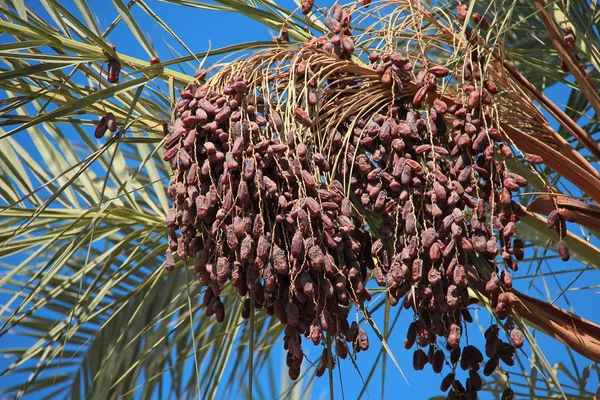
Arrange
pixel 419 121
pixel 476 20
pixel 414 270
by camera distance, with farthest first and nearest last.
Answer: pixel 476 20 < pixel 419 121 < pixel 414 270

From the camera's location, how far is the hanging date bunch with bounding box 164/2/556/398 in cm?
112

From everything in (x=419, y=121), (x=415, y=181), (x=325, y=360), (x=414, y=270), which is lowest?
(x=325, y=360)

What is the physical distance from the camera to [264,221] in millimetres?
1149

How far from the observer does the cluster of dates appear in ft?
3.63

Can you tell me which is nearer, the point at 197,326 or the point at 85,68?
the point at 85,68

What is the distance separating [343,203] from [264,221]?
11cm

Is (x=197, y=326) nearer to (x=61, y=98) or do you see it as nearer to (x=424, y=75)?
(x=61, y=98)

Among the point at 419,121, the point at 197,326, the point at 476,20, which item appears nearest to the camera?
the point at 419,121

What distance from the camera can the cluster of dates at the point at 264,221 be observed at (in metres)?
1.11

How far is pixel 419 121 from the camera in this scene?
1.25 meters

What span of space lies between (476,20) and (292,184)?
0.51 meters

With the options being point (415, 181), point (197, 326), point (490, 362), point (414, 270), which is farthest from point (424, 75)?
point (197, 326)

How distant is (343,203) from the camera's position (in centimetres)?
116

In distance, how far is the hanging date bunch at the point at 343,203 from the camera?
3.68 feet
